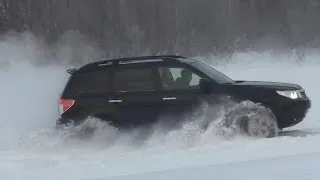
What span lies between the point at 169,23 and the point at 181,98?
43.0ft

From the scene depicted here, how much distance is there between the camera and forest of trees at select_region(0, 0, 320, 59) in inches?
803

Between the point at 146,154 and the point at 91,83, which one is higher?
the point at 91,83

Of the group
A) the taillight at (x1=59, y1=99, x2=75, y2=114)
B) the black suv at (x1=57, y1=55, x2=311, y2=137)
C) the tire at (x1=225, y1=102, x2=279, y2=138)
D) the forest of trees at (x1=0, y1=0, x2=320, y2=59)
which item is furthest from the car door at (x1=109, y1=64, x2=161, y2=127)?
the forest of trees at (x1=0, y1=0, x2=320, y2=59)

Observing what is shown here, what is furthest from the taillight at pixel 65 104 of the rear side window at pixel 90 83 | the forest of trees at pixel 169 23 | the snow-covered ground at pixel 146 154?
the forest of trees at pixel 169 23

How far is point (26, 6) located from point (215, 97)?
42.8 ft

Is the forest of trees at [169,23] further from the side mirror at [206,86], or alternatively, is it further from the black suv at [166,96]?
the side mirror at [206,86]

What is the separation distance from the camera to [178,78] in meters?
9.41

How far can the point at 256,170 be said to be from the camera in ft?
20.6

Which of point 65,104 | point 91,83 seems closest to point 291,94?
point 91,83

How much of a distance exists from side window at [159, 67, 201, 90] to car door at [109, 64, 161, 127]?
159 mm

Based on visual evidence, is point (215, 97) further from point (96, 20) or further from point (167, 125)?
point (96, 20)

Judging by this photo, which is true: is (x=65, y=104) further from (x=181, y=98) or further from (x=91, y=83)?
(x=181, y=98)

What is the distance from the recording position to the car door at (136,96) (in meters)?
9.27

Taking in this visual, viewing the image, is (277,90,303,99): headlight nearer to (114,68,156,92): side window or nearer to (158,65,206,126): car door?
(158,65,206,126): car door
